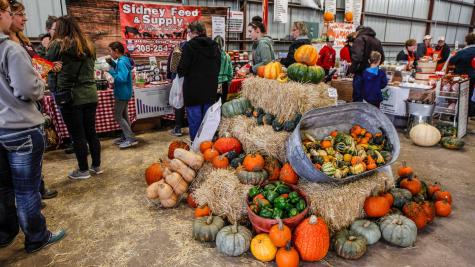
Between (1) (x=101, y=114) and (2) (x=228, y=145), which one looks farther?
(1) (x=101, y=114)

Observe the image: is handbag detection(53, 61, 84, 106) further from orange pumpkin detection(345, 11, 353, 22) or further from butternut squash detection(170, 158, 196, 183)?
orange pumpkin detection(345, 11, 353, 22)

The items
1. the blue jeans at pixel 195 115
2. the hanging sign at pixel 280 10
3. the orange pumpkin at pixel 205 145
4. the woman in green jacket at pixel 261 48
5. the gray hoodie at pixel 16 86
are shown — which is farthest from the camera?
the hanging sign at pixel 280 10

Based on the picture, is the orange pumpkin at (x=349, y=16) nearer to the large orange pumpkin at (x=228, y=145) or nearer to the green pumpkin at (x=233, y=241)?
the large orange pumpkin at (x=228, y=145)

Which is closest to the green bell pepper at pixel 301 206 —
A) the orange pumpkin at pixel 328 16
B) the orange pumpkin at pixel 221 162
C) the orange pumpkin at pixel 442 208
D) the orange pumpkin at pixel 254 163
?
the orange pumpkin at pixel 254 163

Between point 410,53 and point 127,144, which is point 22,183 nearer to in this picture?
point 127,144

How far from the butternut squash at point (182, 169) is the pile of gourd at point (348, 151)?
1360mm

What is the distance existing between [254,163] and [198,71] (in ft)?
5.44

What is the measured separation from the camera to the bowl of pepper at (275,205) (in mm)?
2862

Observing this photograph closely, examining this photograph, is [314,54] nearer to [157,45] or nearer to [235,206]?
[235,206]

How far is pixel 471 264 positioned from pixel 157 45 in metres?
6.82

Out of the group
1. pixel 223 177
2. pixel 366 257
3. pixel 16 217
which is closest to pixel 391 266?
pixel 366 257

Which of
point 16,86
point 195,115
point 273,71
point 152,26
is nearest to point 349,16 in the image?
point 152,26

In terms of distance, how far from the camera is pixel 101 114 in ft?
19.1

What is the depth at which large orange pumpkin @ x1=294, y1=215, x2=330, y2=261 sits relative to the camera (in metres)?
2.69
